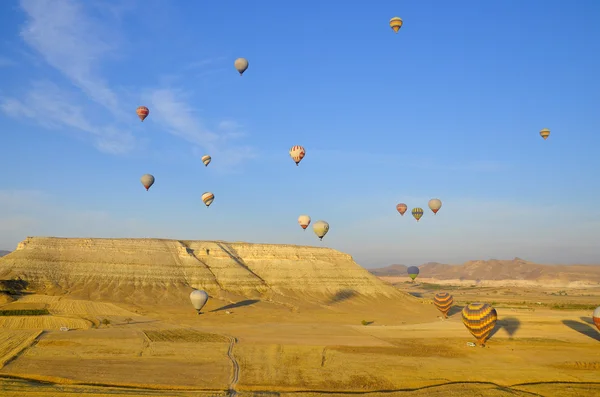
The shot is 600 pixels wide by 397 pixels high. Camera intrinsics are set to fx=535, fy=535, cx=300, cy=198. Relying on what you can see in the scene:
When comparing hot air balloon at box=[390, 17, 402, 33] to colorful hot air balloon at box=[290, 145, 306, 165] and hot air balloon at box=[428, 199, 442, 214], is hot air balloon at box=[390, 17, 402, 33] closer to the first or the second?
colorful hot air balloon at box=[290, 145, 306, 165]

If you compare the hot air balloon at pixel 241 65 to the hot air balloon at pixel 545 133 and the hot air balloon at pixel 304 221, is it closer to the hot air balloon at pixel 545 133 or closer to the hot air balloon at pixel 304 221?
the hot air balloon at pixel 304 221

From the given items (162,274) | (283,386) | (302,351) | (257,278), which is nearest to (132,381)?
(283,386)

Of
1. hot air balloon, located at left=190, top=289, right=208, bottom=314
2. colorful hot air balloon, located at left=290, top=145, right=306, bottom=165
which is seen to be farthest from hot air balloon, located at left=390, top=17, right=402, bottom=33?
hot air balloon, located at left=190, top=289, right=208, bottom=314

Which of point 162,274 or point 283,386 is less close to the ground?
point 162,274

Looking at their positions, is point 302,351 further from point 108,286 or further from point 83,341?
point 108,286

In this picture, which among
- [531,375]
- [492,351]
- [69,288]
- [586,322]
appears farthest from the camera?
[69,288]

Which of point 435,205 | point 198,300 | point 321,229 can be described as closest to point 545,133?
point 435,205

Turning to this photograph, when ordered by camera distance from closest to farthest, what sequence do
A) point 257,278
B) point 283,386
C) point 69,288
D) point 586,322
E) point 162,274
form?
point 283,386, point 586,322, point 69,288, point 162,274, point 257,278

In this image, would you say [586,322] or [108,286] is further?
[108,286]
